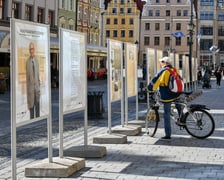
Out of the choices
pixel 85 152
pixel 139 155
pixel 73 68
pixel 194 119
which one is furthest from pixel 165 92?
pixel 73 68

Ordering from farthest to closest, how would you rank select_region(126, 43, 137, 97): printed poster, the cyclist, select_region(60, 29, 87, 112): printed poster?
1. select_region(126, 43, 137, 97): printed poster
2. the cyclist
3. select_region(60, 29, 87, 112): printed poster

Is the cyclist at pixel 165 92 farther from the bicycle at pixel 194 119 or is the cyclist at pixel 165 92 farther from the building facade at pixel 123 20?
the building facade at pixel 123 20

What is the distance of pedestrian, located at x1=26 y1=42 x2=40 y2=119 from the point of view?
7.64m

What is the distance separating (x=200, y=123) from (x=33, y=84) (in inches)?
245

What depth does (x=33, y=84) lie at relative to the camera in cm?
780

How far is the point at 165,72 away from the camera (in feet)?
42.6

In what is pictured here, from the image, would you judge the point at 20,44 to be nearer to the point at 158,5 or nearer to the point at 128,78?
Answer: the point at 128,78

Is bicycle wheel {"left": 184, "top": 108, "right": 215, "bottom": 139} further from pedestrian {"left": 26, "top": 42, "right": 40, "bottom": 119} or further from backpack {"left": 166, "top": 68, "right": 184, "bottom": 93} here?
pedestrian {"left": 26, "top": 42, "right": 40, "bottom": 119}

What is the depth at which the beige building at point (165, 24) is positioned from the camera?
406ft

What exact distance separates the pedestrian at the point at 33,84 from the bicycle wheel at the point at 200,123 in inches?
234

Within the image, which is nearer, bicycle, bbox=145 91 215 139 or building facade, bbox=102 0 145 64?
bicycle, bbox=145 91 215 139

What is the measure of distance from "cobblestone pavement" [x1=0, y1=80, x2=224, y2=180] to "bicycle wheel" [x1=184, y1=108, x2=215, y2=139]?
186 mm

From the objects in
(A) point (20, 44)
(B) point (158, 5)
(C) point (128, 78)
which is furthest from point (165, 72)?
(B) point (158, 5)

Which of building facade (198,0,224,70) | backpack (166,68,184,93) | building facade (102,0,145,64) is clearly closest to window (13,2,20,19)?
backpack (166,68,184,93)
